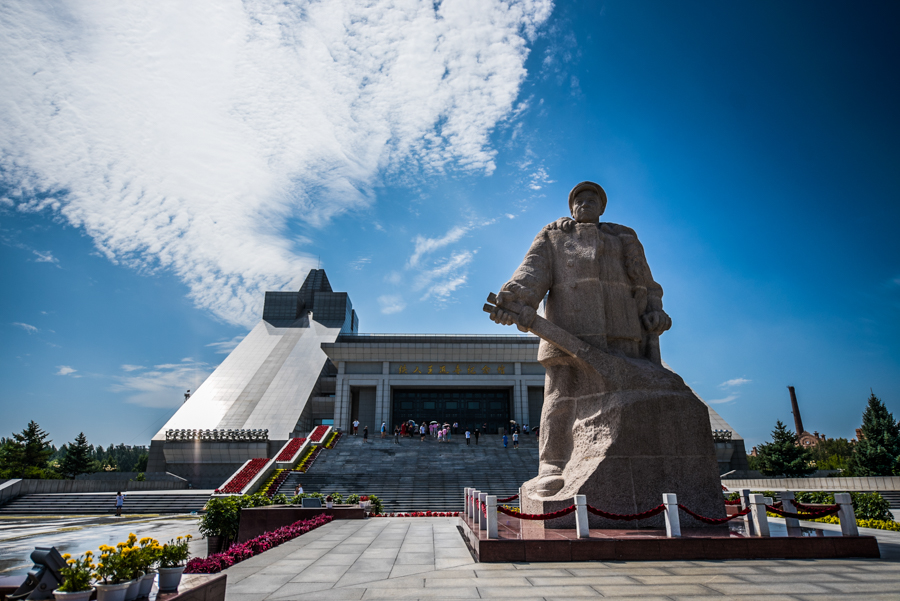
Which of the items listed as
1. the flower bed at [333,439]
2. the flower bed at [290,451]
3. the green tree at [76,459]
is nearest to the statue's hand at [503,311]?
the flower bed at [290,451]

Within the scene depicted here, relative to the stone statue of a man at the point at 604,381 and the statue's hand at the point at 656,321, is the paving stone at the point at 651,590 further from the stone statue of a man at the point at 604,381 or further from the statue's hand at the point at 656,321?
the statue's hand at the point at 656,321

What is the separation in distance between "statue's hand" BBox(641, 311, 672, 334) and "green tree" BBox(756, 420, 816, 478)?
25.8 m

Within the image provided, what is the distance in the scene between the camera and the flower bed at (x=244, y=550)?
5166mm

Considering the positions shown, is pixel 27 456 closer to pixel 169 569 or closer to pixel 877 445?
pixel 169 569

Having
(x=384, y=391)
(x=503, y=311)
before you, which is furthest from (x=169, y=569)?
(x=384, y=391)

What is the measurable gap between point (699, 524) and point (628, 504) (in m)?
0.89

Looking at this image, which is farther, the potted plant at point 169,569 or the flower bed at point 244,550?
the flower bed at point 244,550

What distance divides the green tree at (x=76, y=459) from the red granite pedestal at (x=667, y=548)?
3446 cm

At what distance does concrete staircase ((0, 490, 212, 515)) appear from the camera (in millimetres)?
19188

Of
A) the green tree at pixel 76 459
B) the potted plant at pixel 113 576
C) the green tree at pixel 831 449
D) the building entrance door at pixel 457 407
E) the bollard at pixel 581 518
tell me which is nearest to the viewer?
the potted plant at pixel 113 576

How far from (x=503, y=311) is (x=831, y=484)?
20.4 meters

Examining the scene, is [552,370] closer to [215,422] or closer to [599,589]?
[599,589]

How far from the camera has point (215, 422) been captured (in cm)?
3300

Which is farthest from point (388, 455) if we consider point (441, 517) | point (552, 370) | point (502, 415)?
point (552, 370)
